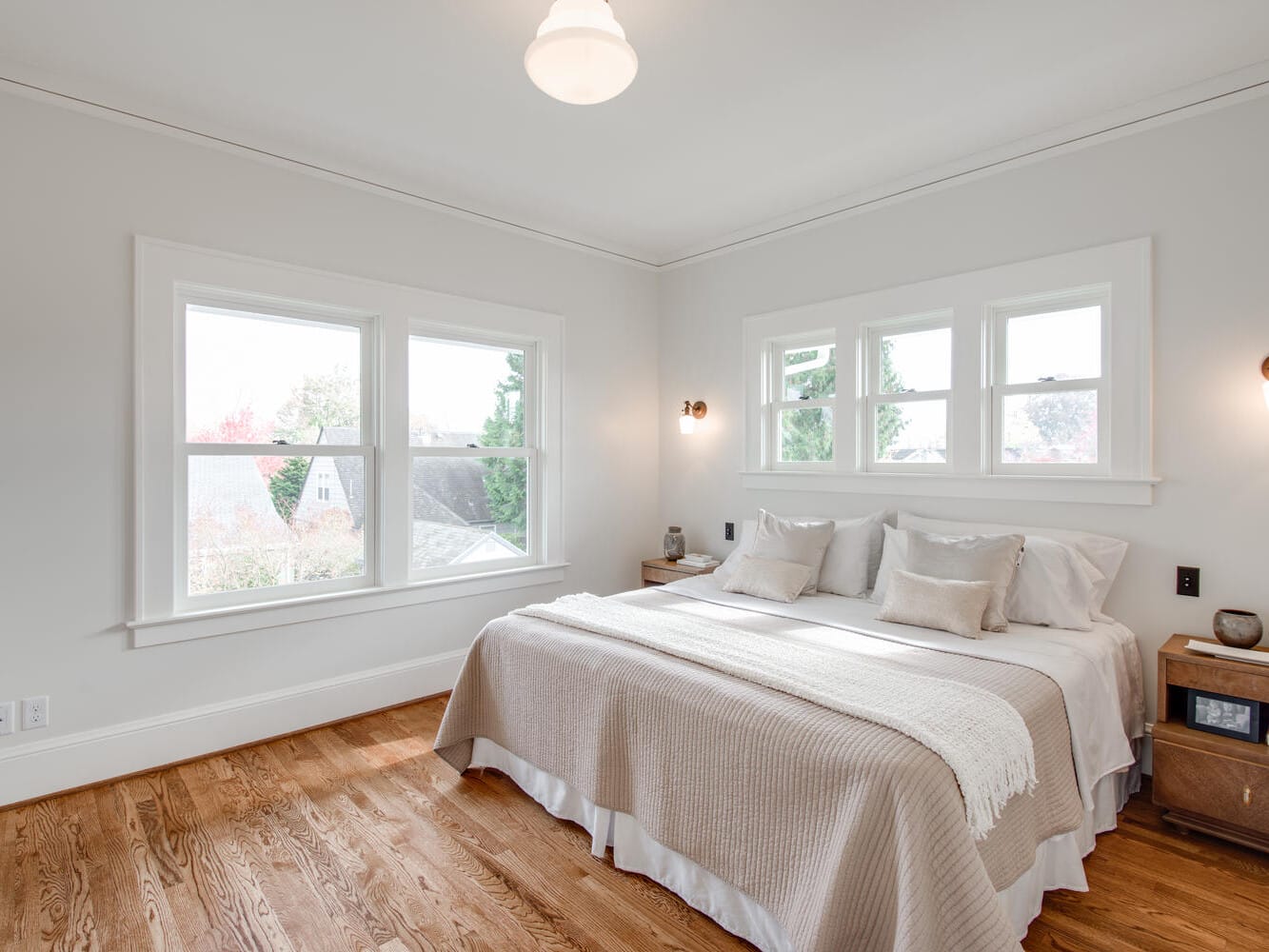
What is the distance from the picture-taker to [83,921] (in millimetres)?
1851

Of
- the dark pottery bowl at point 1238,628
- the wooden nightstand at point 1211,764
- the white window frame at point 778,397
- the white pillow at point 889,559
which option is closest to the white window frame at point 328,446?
the white window frame at point 778,397

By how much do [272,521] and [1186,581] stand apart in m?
3.91

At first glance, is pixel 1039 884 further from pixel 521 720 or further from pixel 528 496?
pixel 528 496

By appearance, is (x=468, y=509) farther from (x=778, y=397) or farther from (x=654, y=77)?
(x=654, y=77)

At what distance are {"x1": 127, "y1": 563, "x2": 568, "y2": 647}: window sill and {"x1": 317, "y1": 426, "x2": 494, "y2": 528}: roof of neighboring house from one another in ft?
1.17

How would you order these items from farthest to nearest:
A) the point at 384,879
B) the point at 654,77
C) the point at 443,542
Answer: the point at 443,542, the point at 654,77, the point at 384,879

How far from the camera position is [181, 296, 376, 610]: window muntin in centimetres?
289

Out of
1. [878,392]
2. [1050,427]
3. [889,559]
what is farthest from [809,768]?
[878,392]

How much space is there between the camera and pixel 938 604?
2570 millimetres

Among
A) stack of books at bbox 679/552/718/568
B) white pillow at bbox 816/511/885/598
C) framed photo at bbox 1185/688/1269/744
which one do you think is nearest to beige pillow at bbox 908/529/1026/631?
white pillow at bbox 816/511/885/598

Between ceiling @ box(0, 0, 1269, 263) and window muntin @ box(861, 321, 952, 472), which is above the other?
ceiling @ box(0, 0, 1269, 263)

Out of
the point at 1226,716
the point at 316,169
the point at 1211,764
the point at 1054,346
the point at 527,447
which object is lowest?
the point at 1211,764

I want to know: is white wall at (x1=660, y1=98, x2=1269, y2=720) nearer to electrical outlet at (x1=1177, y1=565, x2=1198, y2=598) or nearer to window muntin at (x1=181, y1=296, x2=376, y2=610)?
electrical outlet at (x1=1177, y1=565, x2=1198, y2=598)

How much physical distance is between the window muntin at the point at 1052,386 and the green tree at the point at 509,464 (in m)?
2.59
